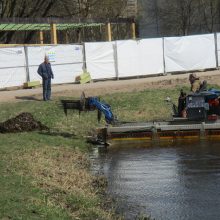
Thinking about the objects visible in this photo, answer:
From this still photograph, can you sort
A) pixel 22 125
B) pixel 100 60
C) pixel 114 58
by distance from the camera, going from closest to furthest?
pixel 22 125 → pixel 100 60 → pixel 114 58

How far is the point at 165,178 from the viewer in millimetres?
12852

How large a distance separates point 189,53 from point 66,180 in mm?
27315

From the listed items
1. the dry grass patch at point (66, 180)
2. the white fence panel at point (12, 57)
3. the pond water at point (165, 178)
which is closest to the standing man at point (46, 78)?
the white fence panel at point (12, 57)

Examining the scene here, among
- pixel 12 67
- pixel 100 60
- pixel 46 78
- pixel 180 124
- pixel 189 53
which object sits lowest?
pixel 180 124

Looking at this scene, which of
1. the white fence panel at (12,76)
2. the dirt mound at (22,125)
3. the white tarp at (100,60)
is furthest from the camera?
the white tarp at (100,60)

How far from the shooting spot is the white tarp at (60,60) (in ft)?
107

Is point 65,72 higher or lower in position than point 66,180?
higher

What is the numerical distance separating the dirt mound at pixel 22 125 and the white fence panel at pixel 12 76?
11.9 metres

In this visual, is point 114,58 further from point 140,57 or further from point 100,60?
point 140,57

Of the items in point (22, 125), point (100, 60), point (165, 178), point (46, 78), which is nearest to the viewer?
point (165, 178)

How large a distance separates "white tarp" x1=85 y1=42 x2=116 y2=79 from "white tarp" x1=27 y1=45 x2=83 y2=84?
2.01 ft

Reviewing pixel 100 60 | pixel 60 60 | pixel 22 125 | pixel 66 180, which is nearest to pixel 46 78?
pixel 22 125

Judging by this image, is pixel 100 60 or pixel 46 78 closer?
pixel 46 78

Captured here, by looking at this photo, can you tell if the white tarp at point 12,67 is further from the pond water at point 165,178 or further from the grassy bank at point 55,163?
the pond water at point 165,178
